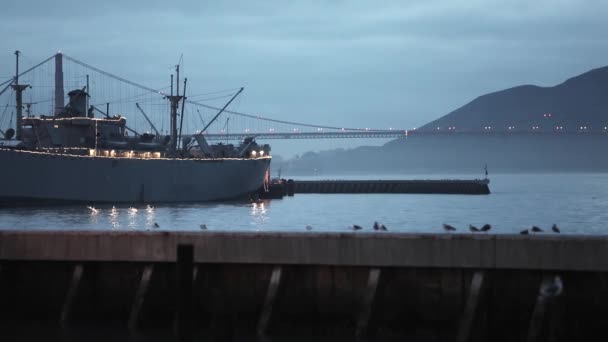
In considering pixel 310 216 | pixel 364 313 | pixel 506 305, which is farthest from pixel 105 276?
pixel 310 216

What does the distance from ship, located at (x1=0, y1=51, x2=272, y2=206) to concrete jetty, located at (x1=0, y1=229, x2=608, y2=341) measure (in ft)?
176

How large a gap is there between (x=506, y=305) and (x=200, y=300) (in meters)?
5.62

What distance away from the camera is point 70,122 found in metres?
81.6

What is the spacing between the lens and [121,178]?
260 ft

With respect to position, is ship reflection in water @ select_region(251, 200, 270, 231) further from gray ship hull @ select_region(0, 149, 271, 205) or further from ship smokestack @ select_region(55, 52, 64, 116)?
ship smokestack @ select_region(55, 52, 64, 116)

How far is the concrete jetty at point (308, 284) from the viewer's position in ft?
50.7

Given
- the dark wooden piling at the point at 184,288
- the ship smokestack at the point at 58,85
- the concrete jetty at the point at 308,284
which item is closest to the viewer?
the dark wooden piling at the point at 184,288

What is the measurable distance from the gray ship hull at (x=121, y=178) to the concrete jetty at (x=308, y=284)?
5363 centimetres

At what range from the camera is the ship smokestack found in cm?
8726

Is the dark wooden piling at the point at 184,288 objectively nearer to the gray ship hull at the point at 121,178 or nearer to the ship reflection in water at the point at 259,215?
the ship reflection in water at the point at 259,215

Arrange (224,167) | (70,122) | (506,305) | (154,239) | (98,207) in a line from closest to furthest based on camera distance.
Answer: (506,305)
(154,239)
(98,207)
(70,122)
(224,167)

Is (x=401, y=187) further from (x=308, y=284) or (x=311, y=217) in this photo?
(x=308, y=284)

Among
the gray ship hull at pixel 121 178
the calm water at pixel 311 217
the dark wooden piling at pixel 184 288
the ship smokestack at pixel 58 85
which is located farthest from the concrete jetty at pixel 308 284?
the ship smokestack at pixel 58 85

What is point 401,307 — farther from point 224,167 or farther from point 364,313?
point 224,167
